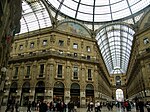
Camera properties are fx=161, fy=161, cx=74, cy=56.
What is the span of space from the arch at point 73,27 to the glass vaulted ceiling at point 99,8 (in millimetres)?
1771

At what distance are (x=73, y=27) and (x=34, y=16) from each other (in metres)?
9.19

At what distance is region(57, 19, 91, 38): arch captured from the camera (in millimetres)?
36097

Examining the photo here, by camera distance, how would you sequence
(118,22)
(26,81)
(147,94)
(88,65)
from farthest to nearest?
(118,22) → (88,65) → (26,81) → (147,94)

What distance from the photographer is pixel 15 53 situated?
37.7 metres

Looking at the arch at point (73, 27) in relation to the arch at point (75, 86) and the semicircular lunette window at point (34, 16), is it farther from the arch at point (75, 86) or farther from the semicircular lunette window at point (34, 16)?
the arch at point (75, 86)

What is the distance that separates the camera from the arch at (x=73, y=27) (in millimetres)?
36097

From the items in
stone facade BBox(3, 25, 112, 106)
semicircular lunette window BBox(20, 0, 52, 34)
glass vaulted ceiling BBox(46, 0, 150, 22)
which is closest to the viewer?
stone facade BBox(3, 25, 112, 106)

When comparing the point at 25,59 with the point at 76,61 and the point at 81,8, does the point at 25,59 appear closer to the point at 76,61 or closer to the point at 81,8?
the point at 76,61

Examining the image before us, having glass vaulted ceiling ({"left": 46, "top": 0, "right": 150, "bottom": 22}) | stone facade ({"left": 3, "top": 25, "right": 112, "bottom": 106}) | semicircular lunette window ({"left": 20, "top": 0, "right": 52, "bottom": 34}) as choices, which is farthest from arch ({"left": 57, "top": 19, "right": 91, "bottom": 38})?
semicircular lunette window ({"left": 20, "top": 0, "right": 52, "bottom": 34})

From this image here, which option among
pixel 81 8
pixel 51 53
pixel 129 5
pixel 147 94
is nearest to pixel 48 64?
pixel 51 53

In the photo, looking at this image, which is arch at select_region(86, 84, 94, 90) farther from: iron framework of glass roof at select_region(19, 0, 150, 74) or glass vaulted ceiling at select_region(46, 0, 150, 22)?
glass vaulted ceiling at select_region(46, 0, 150, 22)

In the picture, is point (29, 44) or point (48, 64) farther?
point (29, 44)

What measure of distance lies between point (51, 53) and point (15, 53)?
1090 centimetres

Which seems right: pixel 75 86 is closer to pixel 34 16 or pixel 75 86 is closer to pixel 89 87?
pixel 89 87
